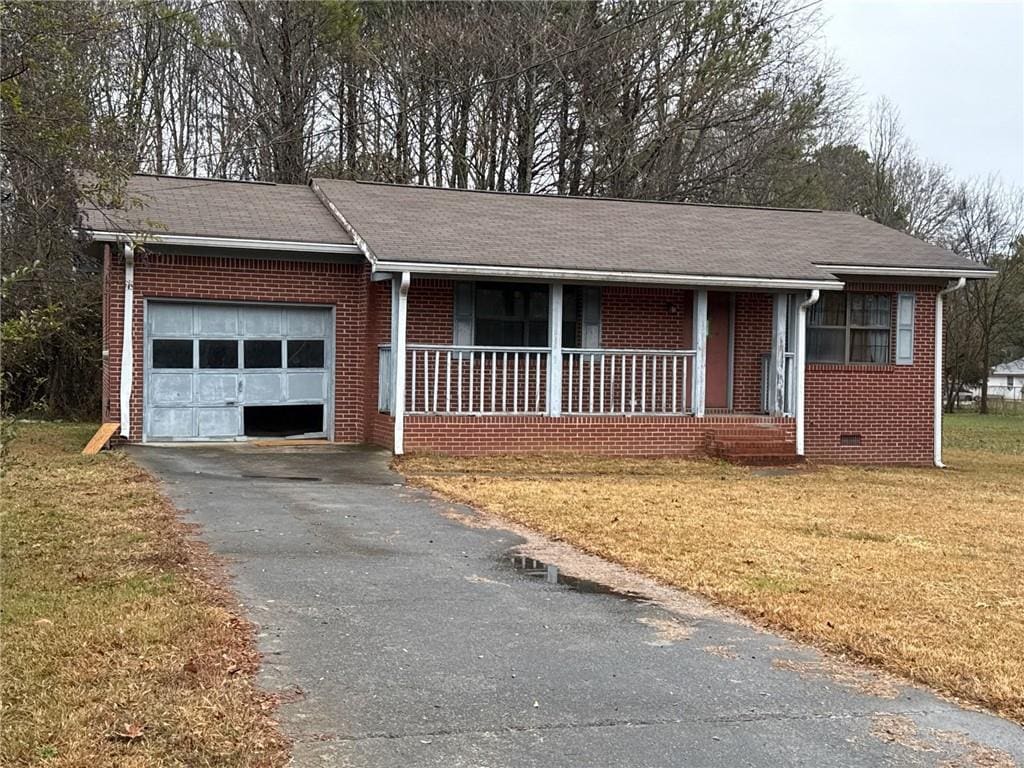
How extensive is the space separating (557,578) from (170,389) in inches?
367

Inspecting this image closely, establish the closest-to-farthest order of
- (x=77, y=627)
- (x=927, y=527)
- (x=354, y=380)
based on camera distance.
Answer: (x=77, y=627), (x=927, y=527), (x=354, y=380)

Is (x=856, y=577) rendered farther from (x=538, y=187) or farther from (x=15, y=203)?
(x=538, y=187)

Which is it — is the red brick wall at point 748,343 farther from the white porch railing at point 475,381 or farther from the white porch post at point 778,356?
the white porch railing at point 475,381

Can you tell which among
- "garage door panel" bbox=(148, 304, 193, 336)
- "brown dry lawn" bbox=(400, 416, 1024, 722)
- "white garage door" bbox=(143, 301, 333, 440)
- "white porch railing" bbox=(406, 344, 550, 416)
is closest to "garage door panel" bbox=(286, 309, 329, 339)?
"white garage door" bbox=(143, 301, 333, 440)

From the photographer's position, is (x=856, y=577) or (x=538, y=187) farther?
(x=538, y=187)

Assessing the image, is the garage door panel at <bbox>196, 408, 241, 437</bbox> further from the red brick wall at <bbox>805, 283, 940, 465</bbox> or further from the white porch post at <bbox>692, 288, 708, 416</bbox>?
the red brick wall at <bbox>805, 283, 940, 465</bbox>

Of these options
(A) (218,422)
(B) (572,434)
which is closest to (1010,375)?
(B) (572,434)

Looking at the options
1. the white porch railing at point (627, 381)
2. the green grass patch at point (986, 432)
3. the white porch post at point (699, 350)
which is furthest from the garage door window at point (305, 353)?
the green grass patch at point (986, 432)

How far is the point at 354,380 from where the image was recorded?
51.5 feet

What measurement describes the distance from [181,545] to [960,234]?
44.0 m

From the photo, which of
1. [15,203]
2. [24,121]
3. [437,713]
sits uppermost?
[15,203]

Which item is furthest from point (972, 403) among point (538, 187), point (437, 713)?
point (437, 713)

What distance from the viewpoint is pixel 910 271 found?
1683 centimetres

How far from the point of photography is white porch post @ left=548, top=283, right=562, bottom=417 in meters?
14.7
